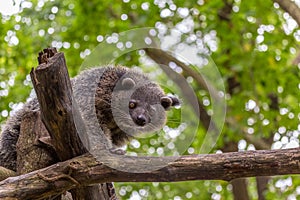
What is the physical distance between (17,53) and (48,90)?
574cm

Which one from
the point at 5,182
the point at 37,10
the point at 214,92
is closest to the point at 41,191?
the point at 5,182

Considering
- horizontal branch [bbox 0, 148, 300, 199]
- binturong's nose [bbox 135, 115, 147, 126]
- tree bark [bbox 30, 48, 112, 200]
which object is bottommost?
horizontal branch [bbox 0, 148, 300, 199]

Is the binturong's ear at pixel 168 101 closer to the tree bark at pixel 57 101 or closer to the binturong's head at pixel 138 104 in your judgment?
the binturong's head at pixel 138 104

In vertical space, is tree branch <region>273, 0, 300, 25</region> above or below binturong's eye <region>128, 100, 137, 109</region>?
above

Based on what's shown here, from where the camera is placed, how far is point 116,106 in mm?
5449

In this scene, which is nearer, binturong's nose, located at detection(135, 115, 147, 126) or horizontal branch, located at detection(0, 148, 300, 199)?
horizontal branch, located at detection(0, 148, 300, 199)

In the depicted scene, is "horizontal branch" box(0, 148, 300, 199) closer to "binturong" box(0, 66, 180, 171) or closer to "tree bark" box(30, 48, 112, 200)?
"tree bark" box(30, 48, 112, 200)

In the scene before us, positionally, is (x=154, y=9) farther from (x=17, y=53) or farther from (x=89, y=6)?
(x=17, y=53)

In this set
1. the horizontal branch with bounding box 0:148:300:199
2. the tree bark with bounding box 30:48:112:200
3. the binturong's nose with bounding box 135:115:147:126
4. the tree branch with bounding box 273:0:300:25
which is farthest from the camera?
the tree branch with bounding box 273:0:300:25

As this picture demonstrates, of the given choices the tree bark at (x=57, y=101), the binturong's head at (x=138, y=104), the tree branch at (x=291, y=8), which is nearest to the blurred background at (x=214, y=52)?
the tree branch at (x=291, y=8)

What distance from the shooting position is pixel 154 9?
29.1ft

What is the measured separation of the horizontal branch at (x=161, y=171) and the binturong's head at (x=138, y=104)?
129 centimetres

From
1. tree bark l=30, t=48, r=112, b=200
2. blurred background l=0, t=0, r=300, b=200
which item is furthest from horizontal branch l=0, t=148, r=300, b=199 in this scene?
blurred background l=0, t=0, r=300, b=200

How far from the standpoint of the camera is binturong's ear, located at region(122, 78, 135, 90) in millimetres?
5645
